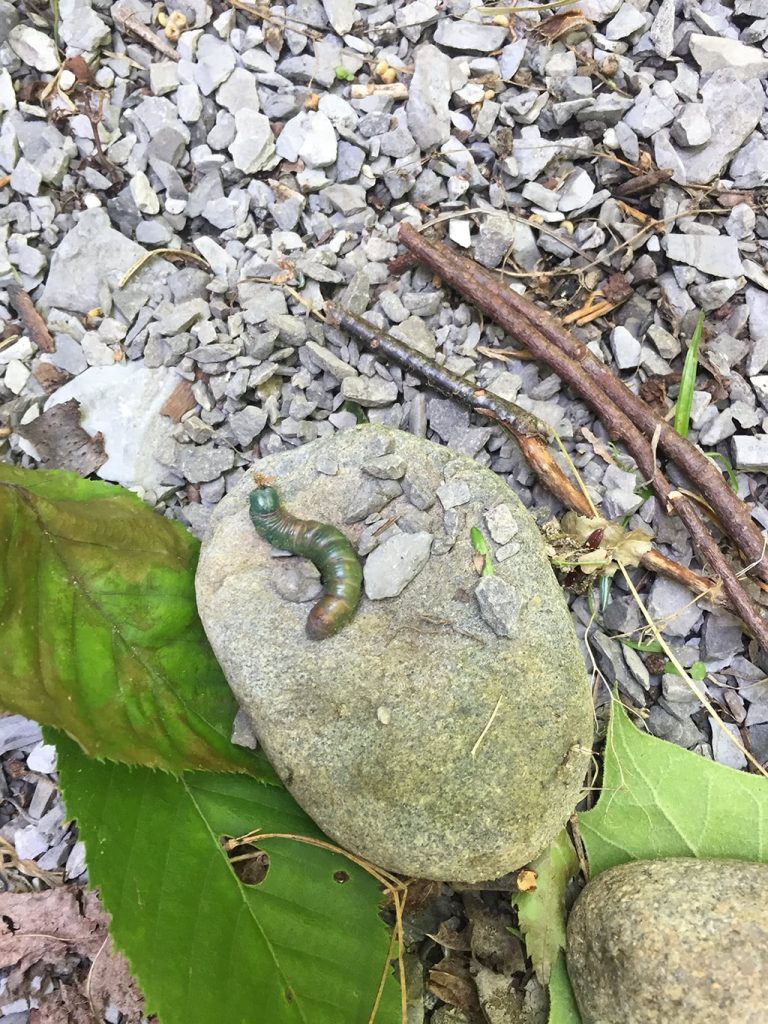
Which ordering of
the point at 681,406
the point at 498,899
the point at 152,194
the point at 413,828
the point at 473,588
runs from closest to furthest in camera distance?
the point at 413,828
the point at 473,588
the point at 498,899
the point at 681,406
the point at 152,194

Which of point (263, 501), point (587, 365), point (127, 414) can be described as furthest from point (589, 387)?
point (127, 414)

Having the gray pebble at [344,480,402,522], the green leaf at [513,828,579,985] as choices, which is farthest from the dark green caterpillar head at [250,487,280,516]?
the green leaf at [513,828,579,985]

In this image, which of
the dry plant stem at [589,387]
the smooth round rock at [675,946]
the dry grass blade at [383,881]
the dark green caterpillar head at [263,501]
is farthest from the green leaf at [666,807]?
the dark green caterpillar head at [263,501]

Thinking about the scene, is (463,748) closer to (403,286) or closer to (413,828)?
(413,828)

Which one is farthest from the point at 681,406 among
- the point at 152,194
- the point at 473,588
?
the point at 152,194

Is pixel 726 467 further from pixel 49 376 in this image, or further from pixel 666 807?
pixel 49 376
